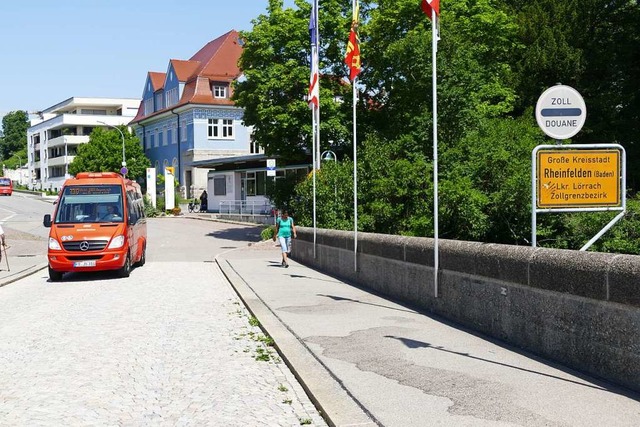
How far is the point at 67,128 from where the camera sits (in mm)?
105938

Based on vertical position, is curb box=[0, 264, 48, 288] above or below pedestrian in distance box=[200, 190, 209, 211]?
below

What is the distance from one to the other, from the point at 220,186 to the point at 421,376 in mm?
50696

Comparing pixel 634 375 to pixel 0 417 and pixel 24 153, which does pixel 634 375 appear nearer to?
pixel 0 417

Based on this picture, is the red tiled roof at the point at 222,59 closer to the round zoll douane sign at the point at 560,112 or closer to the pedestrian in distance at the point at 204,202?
the pedestrian in distance at the point at 204,202

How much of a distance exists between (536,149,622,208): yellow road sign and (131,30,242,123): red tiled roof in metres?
59.1

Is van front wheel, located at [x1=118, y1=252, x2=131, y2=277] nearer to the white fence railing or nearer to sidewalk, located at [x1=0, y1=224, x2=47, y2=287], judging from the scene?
sidewalk, located at [x1=0, y1=224, x2=47, y2=287]

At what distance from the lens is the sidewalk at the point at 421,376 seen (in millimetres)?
5461

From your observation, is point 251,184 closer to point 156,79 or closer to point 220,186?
point 220,186

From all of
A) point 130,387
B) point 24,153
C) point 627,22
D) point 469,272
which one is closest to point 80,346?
point 130,387

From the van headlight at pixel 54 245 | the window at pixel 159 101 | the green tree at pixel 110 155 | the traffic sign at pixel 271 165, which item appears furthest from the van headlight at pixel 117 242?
the window at pixel 159 101

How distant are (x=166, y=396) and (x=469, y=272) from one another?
4200mm

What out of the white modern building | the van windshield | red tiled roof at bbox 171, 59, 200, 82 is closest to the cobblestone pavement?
the van windshield

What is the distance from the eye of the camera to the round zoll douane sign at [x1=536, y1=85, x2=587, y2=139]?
7.86 meters

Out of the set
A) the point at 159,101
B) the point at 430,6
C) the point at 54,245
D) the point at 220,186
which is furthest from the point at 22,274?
the point at 159,101
